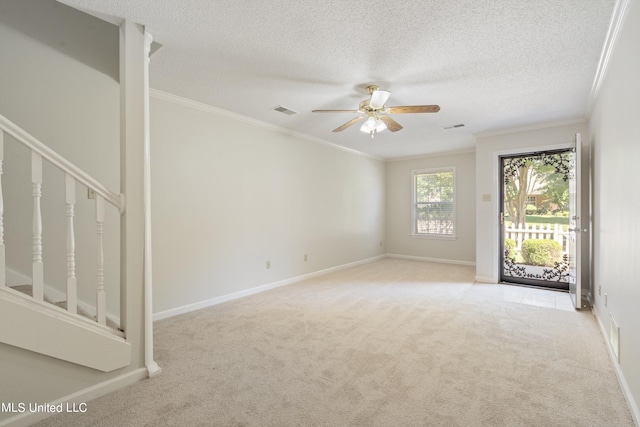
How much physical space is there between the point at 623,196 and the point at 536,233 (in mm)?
3718

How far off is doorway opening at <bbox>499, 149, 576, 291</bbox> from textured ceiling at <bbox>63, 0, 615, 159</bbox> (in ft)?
3.56

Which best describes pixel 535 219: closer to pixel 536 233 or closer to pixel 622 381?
pixel 536 233

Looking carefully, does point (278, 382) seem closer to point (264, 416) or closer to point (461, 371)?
point (264, 416)

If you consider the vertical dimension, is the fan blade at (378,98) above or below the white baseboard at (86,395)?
above

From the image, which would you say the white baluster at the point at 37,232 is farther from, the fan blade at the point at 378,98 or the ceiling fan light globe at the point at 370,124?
the ceiling fan light globe at the point at 370,124

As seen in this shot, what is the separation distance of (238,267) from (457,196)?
4.80 meters

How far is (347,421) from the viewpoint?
1650mm

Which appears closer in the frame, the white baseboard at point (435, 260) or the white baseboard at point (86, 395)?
the white baseboard at point (86, 395)

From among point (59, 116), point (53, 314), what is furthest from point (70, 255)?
point (59, 116)

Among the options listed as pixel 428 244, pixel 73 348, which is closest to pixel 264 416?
pixel 73 348

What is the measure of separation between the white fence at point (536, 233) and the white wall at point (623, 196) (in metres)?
2.47

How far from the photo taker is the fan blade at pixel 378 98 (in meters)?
2.76

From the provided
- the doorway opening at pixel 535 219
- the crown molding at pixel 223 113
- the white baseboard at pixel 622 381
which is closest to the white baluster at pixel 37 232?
the crown molding at pixel 223 113

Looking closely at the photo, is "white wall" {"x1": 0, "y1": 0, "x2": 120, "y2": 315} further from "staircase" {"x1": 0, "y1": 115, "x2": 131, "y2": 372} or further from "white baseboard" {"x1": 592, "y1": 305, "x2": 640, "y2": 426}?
"white baseboard" {"x1": 592, "y1": 305, "x2": 640, "y2": 426}
